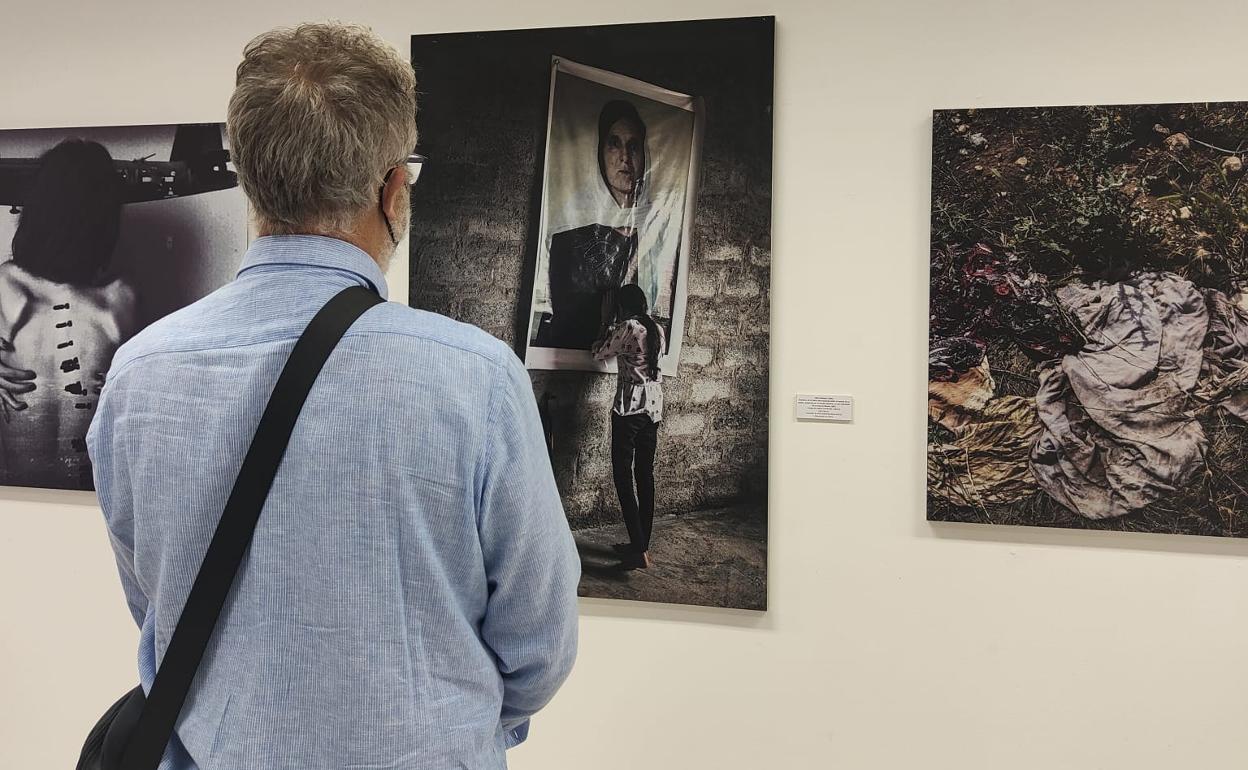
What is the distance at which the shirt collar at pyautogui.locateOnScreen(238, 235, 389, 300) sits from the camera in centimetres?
85

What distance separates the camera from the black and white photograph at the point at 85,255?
2.19 meters

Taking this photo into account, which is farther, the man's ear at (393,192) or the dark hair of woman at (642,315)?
the dark hair of woman at (642,315)

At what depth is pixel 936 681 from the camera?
1.89m

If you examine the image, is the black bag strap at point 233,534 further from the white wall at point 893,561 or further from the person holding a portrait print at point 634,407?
the white wall at point 893,561

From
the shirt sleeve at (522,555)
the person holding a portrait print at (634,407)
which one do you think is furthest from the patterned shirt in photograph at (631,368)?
the shirt sleeve at (522,555)

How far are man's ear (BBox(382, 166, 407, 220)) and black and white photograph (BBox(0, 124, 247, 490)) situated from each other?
148 cm

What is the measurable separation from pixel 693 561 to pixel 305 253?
135cm

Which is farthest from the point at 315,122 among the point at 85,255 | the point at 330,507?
the point at 85,255

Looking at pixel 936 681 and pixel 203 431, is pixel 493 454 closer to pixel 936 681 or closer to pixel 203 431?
pixel 203 431

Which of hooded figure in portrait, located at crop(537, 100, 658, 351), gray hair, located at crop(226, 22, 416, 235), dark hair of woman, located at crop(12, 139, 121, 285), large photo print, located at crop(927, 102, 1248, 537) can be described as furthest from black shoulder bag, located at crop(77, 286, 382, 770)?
dark hair of woman, located at crop(12, 139, 121, 285)

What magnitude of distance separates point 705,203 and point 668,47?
38 cm

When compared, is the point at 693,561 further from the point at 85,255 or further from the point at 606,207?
the point at 85,255

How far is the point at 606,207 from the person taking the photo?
6.42 feet

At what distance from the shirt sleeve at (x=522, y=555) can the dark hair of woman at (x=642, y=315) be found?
1013 millimetres
